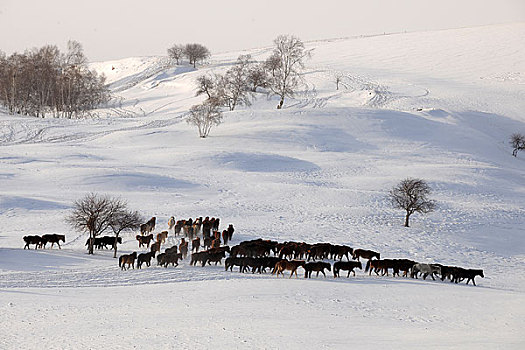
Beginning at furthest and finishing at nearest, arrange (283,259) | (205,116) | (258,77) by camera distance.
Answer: (258,77) < (205,116) < (283,259)

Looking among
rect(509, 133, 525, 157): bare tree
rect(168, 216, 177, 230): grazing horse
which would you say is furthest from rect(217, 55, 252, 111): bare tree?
rect(168, 216, 177, 230): grazing horse

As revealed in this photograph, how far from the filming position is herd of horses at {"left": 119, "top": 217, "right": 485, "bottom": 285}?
20484mm

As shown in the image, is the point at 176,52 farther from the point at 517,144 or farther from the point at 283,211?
the point at 283,211

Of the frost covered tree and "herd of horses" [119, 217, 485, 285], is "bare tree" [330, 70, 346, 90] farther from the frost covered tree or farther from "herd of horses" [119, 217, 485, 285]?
the frost covered tree

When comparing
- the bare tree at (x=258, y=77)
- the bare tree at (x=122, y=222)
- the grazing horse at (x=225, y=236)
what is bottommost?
the grazing horse at (x=225, y=236)

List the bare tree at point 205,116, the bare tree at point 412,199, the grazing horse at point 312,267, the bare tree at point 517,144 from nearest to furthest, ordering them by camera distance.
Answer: the grazing horse at point 312,267 → the bare tree at point 412,199 → the bare tree at point 205,116 → the bare tree at point 517,144

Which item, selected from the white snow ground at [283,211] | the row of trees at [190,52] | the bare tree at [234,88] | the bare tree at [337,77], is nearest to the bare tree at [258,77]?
the bare tree at [234,88]

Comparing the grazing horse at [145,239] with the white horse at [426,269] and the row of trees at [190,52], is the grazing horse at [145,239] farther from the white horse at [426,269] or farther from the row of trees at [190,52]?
the row of trees at [190,52]

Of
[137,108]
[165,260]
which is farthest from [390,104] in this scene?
[165,260]

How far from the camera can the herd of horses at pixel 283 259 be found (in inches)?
806

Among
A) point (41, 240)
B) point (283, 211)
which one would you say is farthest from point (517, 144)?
point (41, 240)

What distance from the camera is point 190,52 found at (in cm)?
12369

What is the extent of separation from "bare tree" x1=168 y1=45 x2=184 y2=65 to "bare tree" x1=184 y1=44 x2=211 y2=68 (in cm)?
130

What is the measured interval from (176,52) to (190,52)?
4.21 m
